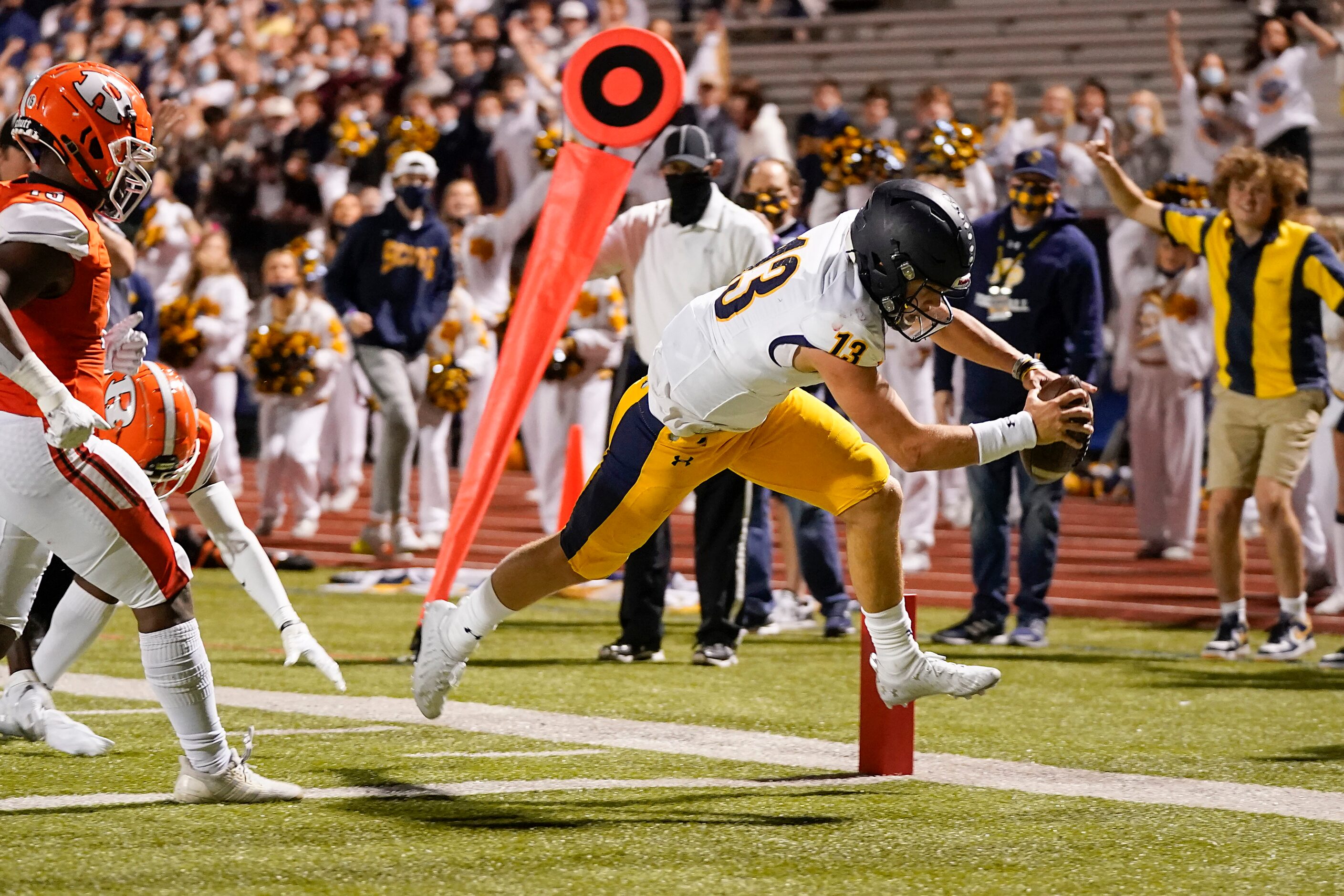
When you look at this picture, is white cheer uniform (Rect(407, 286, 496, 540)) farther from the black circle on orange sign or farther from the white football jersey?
the white football jersey

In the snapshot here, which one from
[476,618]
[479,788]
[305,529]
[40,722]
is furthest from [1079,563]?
[40,722]

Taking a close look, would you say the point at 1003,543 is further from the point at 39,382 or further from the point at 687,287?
the point at 39,382

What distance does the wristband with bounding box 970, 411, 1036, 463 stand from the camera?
193 inches

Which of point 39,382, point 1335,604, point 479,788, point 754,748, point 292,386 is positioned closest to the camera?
point 39,382

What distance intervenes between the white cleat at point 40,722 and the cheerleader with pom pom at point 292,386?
769 cm

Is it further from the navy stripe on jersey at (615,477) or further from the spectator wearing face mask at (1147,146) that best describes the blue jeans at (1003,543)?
the spectator wearing face mask at (1147,146)

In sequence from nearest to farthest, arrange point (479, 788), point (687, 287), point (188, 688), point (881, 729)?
point (188, 688), point (479, 788), point (881, 729), point (687, 287)

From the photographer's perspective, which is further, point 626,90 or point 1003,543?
point 1003,543

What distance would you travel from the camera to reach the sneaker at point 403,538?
1233 cm

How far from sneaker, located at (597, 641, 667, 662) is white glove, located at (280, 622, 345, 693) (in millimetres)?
2487

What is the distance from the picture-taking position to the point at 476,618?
18.0ft

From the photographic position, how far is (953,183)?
1163cm

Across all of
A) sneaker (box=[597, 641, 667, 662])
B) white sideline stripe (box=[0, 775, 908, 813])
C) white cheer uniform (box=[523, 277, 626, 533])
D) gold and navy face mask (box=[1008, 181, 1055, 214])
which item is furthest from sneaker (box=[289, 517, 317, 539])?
white sideline stripe (box=[0, 775, 908, 813])

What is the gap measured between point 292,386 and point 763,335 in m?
8.85
